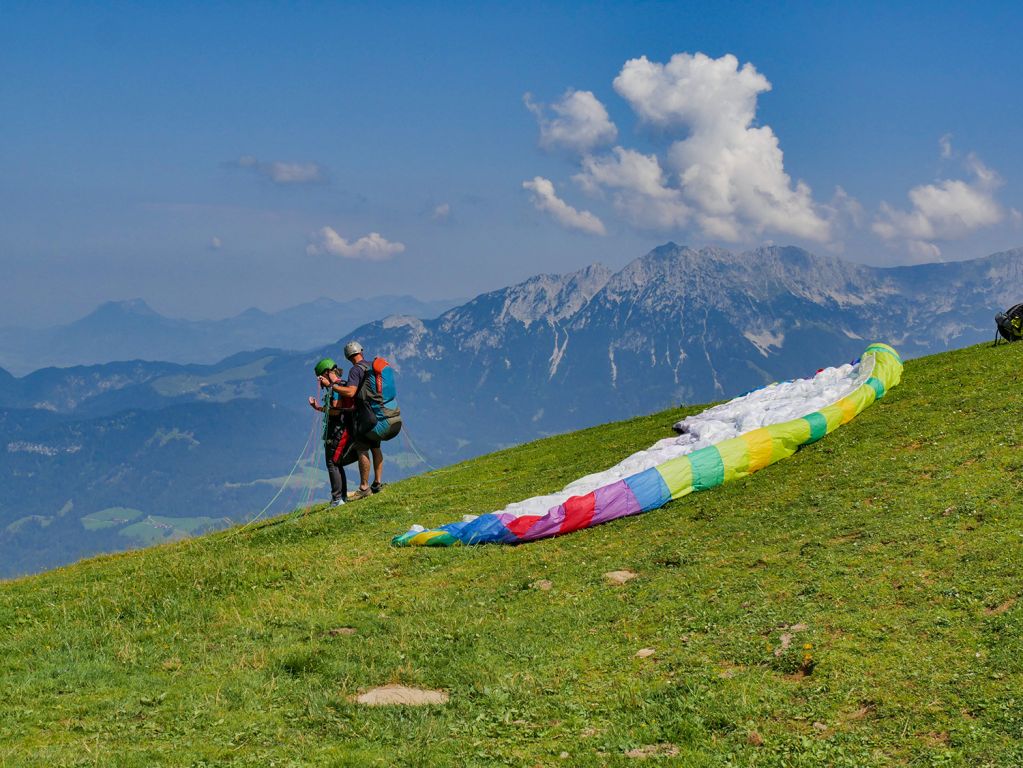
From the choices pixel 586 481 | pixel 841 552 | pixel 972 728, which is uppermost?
pixel 586 481

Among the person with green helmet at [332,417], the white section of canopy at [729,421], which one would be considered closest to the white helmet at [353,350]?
the person with green helmet at [332,417]

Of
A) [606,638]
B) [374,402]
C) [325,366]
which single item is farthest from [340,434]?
[606,638]

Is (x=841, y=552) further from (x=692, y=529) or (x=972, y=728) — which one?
(x=972, y=728)

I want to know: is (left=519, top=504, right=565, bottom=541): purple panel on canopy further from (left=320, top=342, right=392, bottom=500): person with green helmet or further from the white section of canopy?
(left=320, top=342, right=392, bottom=500): person with green helmet

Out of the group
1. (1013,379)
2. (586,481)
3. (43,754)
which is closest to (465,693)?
(43,754)

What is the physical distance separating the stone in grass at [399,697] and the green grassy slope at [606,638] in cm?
23

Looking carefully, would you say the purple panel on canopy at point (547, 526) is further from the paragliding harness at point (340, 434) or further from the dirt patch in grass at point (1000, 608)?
the dirt patch in grass at point (1000, 608)

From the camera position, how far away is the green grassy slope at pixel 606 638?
8.51 metres

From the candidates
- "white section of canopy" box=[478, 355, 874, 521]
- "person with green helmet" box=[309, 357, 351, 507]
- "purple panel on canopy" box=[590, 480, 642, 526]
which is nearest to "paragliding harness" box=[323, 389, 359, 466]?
"person with green helmet" box=[309, 357, 351, 507]

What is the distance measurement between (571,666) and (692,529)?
22.1 feet

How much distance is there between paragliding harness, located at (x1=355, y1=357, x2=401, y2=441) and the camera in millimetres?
23750

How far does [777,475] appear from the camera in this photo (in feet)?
63.5

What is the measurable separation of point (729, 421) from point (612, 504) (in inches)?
289

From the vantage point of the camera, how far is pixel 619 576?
579 inches
